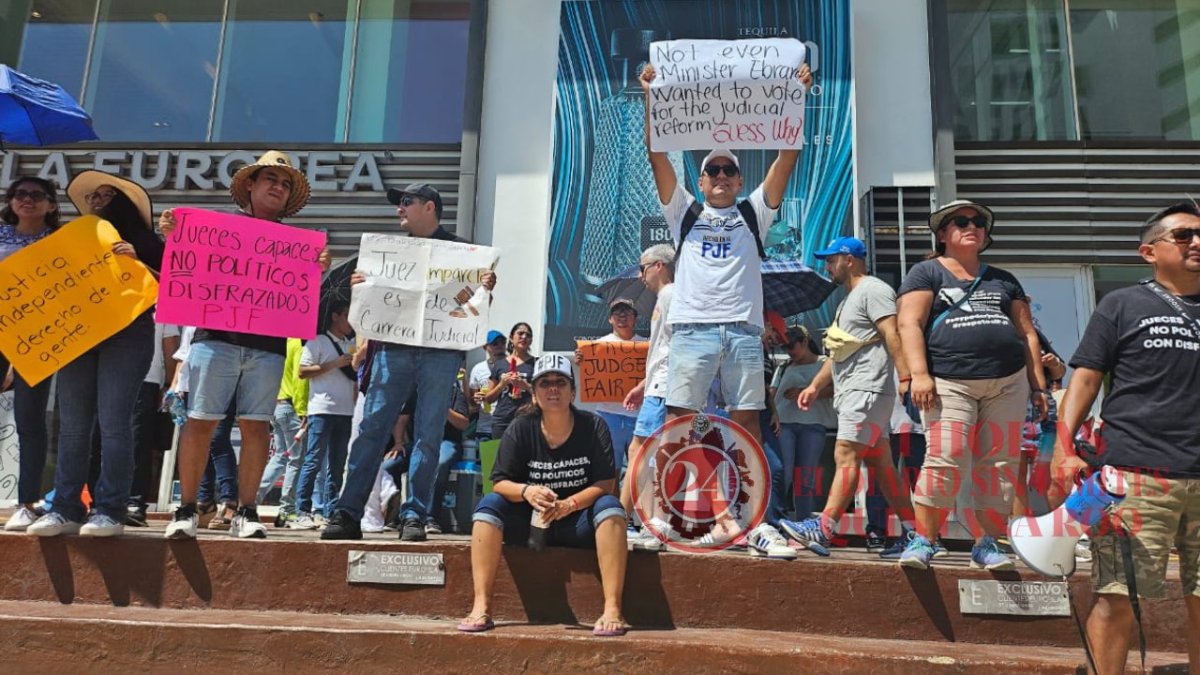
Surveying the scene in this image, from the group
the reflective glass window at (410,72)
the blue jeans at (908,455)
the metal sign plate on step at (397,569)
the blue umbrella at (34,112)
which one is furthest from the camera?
the reflective glass window at (410,72)

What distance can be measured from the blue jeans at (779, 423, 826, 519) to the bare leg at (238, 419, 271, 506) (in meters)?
3.54

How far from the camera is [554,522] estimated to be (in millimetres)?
4191

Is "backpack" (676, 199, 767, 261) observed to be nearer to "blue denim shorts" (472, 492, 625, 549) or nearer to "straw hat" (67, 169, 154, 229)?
"blue denim shorts" (472, 492, 625, 549)

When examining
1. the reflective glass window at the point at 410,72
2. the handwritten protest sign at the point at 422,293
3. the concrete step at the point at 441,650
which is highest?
the reflective glass window at the point at 410,72

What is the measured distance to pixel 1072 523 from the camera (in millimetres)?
3348

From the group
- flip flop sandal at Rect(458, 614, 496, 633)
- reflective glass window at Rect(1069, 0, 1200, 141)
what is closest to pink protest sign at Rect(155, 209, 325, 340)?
flip flop sandal at Rect(458, 614, 496, 633)

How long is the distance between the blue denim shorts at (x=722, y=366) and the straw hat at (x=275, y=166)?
239 centimetres

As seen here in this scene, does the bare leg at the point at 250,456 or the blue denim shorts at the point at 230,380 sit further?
the bare leg at the point at 250,456

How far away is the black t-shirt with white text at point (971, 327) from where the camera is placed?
Answer: 4141mm

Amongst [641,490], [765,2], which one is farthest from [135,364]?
[765,2]

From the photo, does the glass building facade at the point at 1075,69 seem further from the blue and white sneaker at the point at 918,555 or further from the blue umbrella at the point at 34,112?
the blue umbrella at the point at 34,112

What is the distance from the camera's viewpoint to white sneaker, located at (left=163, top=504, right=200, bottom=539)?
425 centimetres

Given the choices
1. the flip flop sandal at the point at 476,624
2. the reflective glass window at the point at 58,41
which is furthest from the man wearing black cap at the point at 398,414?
the reflective glass window at the point at 58,41

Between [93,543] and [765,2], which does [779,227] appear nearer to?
[765,2]
